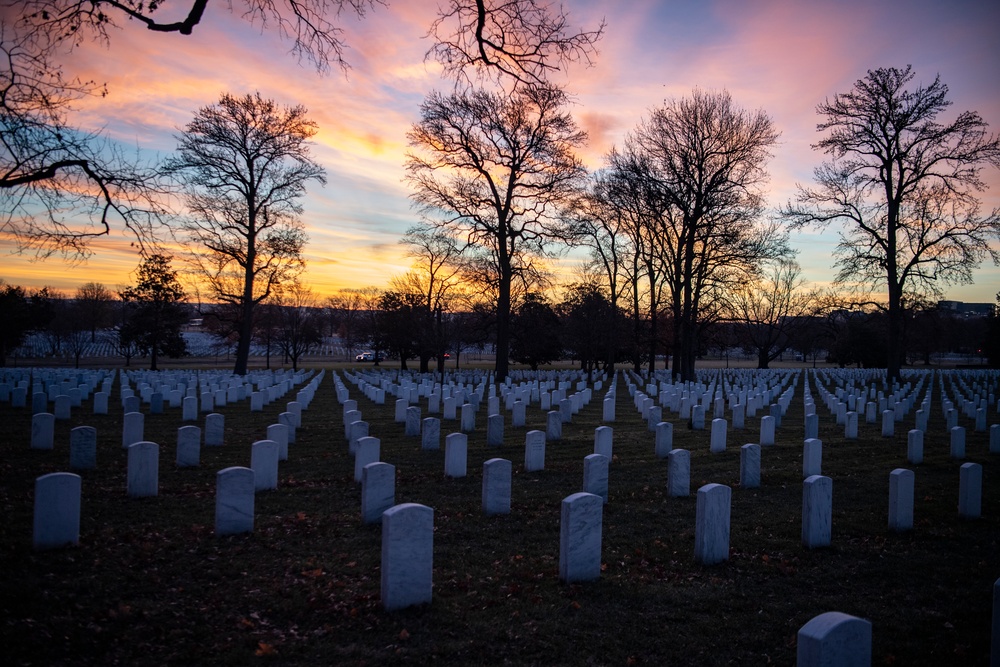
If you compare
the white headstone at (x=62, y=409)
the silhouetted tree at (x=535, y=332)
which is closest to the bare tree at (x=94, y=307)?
the silhouetted tree at (x=535, y=332)

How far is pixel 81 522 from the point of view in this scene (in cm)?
652

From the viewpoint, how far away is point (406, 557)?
469 centimetres

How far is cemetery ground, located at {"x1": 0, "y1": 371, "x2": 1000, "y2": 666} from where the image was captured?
4.11 m

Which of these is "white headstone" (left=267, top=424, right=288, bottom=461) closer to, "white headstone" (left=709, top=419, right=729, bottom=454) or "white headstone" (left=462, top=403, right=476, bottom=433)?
"white headstone" (left=462, top=403, right=476, bottom=433)

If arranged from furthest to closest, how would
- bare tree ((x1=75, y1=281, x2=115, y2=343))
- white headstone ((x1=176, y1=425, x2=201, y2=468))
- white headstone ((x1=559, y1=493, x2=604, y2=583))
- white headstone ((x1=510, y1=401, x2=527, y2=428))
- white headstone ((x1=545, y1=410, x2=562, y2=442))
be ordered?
1. bare tree ((x1=75, y1=281, x2=115, y2=343))
2. white headstone ((x1=510, y1=401, x2=527, y2=428))
3. white headstone ((x1=545, y1=410, x2=562, y2=442))
4. white headstone ((x1=176, y1=425, x2=201, y2=468))
5. white headstone ((x1=559, y1=493, x2=604, y2=583))

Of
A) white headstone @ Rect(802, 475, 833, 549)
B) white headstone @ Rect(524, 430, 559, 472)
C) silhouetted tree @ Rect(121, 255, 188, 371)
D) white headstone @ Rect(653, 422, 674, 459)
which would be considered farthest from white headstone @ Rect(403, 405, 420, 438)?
silhouetted tree @ Rect(121, 255, 188, 371)

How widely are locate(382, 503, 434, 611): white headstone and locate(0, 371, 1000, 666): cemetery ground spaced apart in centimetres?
15

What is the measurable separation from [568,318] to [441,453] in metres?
31.4

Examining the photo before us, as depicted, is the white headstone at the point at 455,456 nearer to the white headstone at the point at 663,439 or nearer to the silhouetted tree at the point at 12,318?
the white headstone at the point at 663,439

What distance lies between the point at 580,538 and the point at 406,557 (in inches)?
61.4

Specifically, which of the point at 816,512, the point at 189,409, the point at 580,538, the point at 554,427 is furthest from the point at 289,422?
the point at 816,512

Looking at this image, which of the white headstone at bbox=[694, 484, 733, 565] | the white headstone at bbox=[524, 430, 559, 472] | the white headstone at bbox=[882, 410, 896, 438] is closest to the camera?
the white headstone at bbox=[694, 484, 733, 565]

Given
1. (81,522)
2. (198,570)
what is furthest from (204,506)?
(198,570)

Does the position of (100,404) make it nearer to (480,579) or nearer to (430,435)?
(430,435)
